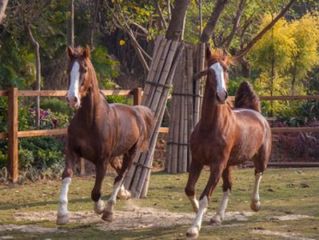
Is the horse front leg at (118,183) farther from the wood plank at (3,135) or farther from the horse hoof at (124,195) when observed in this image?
the wood plank at (3,135)

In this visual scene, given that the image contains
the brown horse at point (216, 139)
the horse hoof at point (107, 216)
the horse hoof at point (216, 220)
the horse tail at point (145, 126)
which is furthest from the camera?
the horse tail at point (145, 126)

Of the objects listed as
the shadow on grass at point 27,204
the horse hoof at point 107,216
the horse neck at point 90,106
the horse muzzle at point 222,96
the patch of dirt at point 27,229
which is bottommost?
the shadow on grass at point 27,204

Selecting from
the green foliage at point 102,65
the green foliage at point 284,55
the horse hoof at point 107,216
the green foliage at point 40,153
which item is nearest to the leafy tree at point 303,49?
the green foliage at point 284,55

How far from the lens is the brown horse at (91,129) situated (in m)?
9.45

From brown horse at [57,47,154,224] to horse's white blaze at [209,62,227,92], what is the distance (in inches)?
58.3

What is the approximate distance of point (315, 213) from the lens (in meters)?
11.2

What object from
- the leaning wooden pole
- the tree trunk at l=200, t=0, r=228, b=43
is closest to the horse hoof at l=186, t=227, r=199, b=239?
the leaning wooden pole

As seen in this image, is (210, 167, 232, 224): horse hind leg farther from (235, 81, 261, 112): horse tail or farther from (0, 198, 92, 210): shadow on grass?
(0, 198, 92, 210): shadow on grass

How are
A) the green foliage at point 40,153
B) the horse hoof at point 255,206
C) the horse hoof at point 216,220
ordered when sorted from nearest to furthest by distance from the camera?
the horse hoof at point 216,220
the horse hoof at point 255,206
the green foliage at point 40,153

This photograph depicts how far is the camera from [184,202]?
1220cm

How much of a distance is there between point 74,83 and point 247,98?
3.27 meters

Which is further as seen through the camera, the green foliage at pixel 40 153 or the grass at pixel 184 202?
the green foliage at pixel 40 153

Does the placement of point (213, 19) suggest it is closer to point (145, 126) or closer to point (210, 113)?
point (145, 126)

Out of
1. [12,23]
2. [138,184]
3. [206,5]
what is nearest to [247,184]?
[138,184]
